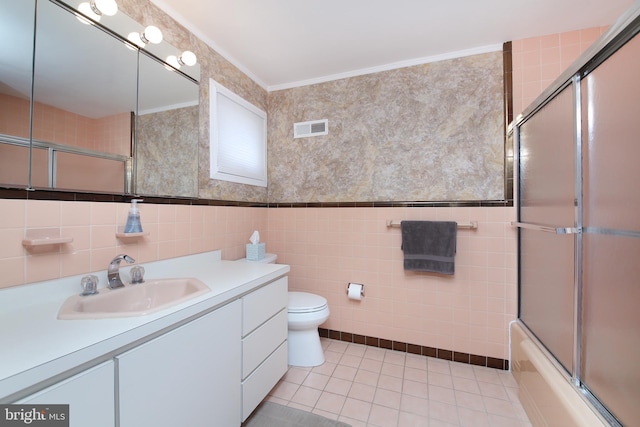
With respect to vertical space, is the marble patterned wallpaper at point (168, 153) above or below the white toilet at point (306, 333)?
above

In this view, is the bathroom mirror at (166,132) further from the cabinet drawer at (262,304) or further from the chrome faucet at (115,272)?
the cabinet drawer at (262,304)

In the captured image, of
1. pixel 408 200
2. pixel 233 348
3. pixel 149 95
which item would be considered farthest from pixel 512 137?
pixel 149 95

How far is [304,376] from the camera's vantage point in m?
1.82

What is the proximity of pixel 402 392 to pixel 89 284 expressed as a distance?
5.83ft

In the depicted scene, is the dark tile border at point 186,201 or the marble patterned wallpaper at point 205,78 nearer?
the dark tile border at point 186,201

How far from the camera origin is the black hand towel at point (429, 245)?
1.92 meters

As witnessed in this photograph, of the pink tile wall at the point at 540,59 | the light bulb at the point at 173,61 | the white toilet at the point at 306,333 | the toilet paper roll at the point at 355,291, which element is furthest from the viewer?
the toilet paper roll at the point at 355,291

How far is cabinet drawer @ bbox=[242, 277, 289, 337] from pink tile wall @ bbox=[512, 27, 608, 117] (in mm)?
1977

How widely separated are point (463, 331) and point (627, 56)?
5.78 ft

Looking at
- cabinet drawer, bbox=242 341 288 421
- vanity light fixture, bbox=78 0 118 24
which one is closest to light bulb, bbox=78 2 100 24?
vanity light fixture, bbox=78 0 118 24

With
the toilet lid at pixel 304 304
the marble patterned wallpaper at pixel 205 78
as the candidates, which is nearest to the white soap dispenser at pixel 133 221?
the marble patterned wallpaper at pixel 205 78

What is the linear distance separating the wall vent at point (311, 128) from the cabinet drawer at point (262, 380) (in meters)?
1.69

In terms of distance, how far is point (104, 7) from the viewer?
1225mm

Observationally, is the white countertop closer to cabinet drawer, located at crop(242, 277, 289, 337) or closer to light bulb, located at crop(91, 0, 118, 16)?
cabinet drawer, located at crop(242, 277, 289, 337)
